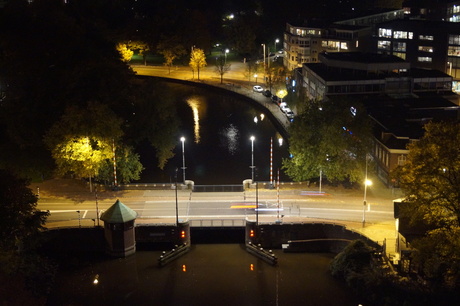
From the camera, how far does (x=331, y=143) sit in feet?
199

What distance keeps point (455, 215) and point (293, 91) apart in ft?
205

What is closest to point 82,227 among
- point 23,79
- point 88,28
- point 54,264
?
point 54,264

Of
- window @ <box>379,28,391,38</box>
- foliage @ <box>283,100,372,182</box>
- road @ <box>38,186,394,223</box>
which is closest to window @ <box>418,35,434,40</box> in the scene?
window @ <box>379,28,391,38</box>

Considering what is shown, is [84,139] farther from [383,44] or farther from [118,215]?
[383,44]

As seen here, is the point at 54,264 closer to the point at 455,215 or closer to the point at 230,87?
the point at 455,215

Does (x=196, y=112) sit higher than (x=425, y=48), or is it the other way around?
(x=425, y=48)

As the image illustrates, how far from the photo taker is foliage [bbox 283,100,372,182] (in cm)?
6043

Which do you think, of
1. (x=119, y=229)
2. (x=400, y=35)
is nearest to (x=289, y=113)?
(x=400, y=35)

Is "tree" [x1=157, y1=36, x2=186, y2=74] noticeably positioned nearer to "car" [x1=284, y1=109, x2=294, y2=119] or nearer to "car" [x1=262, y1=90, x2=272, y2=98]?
"car" [x1=262, y1=90, x2=272, y2=98]

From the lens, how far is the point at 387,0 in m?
151

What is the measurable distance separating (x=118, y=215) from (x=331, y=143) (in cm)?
2168

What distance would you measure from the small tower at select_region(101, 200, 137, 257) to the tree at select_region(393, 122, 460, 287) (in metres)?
21.8

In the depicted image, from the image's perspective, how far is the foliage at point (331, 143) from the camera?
6043cm

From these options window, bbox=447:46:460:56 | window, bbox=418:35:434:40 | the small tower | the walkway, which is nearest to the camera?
the small tower
